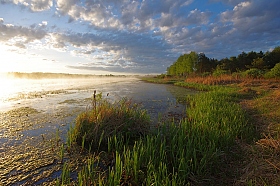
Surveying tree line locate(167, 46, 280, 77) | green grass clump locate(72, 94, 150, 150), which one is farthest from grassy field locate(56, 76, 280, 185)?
tree line locate(167, 46, 280, 77)

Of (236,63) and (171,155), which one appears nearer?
(171,155)

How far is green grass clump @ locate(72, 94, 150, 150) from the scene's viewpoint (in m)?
4.95

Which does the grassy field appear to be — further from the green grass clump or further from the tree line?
the tree line

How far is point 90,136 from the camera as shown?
4996mm

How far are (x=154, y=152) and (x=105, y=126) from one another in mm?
2058

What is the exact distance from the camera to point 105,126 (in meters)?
5.22

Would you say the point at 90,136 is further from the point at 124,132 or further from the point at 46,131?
the point at 46,131

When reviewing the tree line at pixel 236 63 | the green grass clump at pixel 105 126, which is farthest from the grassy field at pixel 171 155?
the tree line at pixel 236 63

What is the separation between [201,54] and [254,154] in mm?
52509

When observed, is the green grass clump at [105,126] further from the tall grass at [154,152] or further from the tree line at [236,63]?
the tree line at [236,63]

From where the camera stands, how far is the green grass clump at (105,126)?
16.2ft

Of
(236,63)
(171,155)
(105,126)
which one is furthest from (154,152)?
(236,63)

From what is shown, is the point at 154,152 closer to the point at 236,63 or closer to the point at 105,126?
the point at 105,126

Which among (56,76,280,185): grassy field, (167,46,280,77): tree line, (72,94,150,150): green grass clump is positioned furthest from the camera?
(167,46,280,77): tree line
